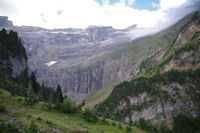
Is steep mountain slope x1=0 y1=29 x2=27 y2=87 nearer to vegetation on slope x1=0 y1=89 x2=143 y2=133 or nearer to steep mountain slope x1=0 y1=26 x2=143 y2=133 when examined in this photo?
steep mountain slope x1=0 y1=26 x2=143 y2=133

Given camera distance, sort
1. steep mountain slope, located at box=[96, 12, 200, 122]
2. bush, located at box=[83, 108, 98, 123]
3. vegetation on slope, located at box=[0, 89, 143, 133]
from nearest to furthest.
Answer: vegetation on slope, located at box=[0, 89, 143, 133] < bush, located at box=[83, 108, 98, 123] < steep mountain slope, located at box=[96, 12, 200, 122]

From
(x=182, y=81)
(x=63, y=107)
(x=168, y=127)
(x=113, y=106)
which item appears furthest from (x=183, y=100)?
(x=63, y=107)

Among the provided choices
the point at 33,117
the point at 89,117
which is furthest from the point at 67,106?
the point at 33,117

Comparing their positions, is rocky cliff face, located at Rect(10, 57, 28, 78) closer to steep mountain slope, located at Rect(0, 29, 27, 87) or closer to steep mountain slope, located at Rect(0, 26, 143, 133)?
steep mountain slope, located at Rect(0, 29, 27, 87)

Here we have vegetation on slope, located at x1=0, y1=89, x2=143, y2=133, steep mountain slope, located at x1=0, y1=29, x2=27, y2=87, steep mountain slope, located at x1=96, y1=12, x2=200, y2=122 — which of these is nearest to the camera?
vegetation on slope, located at x1=0, y1=89, x2=143, y2=133

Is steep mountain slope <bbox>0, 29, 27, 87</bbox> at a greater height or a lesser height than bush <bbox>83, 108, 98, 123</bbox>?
greater

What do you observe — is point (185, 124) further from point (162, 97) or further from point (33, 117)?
point (33, 117)

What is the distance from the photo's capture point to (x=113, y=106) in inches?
6481

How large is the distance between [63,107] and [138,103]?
319ft

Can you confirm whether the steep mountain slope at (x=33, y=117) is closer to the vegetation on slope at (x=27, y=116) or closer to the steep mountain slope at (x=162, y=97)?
the vegetation on slope at (x=27, y=116)

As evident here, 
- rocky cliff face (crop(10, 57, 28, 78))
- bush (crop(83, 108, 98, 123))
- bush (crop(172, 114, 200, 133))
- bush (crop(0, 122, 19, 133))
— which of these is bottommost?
bush (crop(172, 114, 200, 133))

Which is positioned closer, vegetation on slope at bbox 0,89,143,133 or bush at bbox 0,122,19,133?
bush at bbox 0,122,19,133

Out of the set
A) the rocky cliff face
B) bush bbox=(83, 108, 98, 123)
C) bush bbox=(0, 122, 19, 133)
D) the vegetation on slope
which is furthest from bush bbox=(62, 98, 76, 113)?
the rocky cliff face

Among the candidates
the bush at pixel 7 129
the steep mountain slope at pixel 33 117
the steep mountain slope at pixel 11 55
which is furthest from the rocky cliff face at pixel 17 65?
the bush at pixel 7 129
